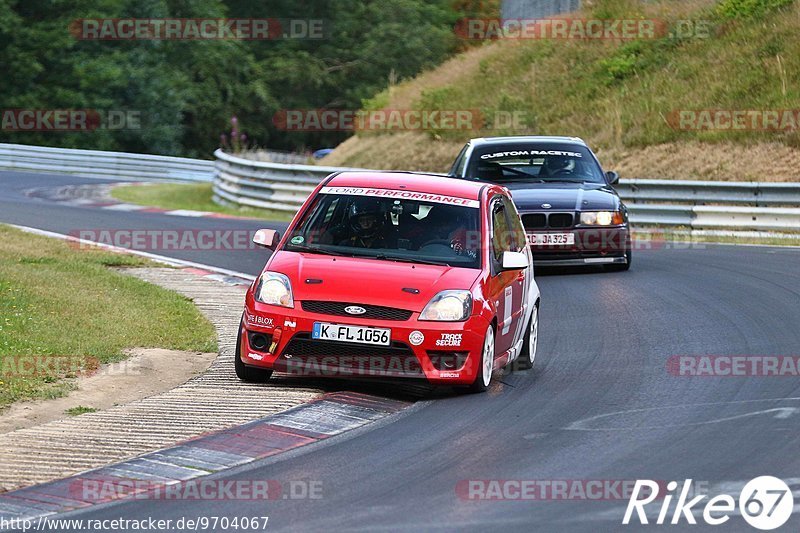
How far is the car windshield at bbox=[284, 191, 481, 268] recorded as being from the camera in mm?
10398

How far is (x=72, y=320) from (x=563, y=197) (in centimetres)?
699

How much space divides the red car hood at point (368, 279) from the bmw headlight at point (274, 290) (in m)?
0.05

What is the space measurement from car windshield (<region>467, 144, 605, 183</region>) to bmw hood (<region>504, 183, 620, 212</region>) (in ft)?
1.08

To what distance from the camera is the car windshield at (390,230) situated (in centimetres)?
1040

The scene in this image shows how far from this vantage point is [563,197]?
56.3ft

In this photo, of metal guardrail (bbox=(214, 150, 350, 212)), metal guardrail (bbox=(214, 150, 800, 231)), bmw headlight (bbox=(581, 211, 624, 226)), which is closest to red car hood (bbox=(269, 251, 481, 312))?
bmw headlight (bbox=(581, 211, 624, 226))

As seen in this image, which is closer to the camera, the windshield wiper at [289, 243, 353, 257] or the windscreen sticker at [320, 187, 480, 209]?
the windshield wiper at [289, 243, 353, 257]

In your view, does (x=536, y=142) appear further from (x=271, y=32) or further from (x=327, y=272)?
(x=271, y=32)

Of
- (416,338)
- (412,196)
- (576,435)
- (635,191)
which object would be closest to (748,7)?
(635,191)

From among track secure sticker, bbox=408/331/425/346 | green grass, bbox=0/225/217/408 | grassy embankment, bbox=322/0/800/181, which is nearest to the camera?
track secure sticker, bbox=408/331/425/346

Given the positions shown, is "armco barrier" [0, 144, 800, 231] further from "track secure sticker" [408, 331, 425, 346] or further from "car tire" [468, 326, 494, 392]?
"track secure sticker" [408, 331, 425, 346]

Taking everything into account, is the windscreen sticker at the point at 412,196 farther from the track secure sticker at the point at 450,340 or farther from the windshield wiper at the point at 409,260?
the track secure sticker at the point at 450,340

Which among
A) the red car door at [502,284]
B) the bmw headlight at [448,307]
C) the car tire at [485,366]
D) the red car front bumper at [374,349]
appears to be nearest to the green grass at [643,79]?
the red car door at [502,284]

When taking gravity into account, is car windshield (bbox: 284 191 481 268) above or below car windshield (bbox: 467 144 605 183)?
below
